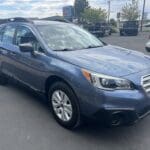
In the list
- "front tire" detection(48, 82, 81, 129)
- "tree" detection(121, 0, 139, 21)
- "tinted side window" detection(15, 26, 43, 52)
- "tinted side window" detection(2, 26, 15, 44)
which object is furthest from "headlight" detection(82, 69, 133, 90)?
"tree" detection(121, 0, 139, 21)

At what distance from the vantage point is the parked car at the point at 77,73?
139 inches

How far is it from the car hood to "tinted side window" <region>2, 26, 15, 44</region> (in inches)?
70.0

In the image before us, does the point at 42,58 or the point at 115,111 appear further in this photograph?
the point at 42,58

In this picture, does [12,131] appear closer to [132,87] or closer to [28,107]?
[28,107]

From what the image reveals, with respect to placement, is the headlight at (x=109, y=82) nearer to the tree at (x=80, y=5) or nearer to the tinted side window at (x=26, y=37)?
the tinted side window at (x=26, y=37)

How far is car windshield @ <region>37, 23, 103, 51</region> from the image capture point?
4.67 m

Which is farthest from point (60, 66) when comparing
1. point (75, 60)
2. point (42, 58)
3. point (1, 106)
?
point (1, 106)

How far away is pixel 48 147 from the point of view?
3.66 meters

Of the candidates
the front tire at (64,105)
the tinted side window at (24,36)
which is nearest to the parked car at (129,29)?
the tinted side window at (24,36)

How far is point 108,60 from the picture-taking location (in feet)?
13.3

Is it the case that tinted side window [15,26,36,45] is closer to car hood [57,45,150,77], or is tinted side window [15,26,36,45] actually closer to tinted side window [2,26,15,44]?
tinted side window [2,26,15,44]

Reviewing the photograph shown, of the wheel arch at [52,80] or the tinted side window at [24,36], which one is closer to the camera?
the wheel arch at [52,80]

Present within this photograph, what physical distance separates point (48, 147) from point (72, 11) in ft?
183

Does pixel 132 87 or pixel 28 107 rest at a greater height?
pixel 132 87
